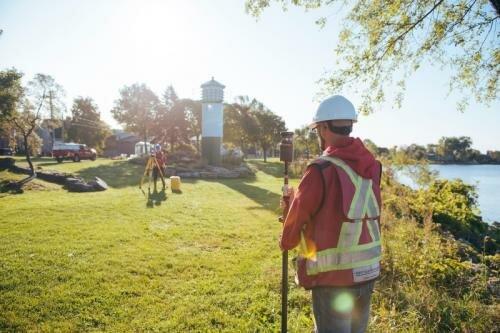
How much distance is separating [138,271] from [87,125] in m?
68.5

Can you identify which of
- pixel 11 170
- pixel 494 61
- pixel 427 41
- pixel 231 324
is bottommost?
pixel 231 324

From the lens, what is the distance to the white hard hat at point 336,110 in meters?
2.79

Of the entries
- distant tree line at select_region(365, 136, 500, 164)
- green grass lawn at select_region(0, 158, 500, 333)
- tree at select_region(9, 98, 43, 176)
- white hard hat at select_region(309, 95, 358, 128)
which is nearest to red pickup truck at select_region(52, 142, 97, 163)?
tree at select_region(9, 98, 43, 176)

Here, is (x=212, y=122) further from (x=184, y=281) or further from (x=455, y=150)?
(x=455, y=150)

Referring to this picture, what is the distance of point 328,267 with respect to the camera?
2.61m

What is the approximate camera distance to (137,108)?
56.2m

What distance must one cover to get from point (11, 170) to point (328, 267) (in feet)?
81.3

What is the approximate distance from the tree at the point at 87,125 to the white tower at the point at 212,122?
142ft

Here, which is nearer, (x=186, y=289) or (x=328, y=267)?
(x=328, y=267)

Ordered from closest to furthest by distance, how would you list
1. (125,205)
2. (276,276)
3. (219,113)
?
(276,276), (125,205), (219,113)

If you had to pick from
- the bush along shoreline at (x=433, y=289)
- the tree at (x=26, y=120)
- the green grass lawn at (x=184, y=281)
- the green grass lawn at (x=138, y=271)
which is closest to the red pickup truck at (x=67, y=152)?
the tree at (x=26, y=120)

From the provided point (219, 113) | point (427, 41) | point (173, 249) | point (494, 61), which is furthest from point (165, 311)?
point (219, 113)

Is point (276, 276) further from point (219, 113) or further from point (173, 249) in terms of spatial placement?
point (219, 113)

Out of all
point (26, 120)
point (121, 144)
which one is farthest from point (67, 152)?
point (121, 144)
